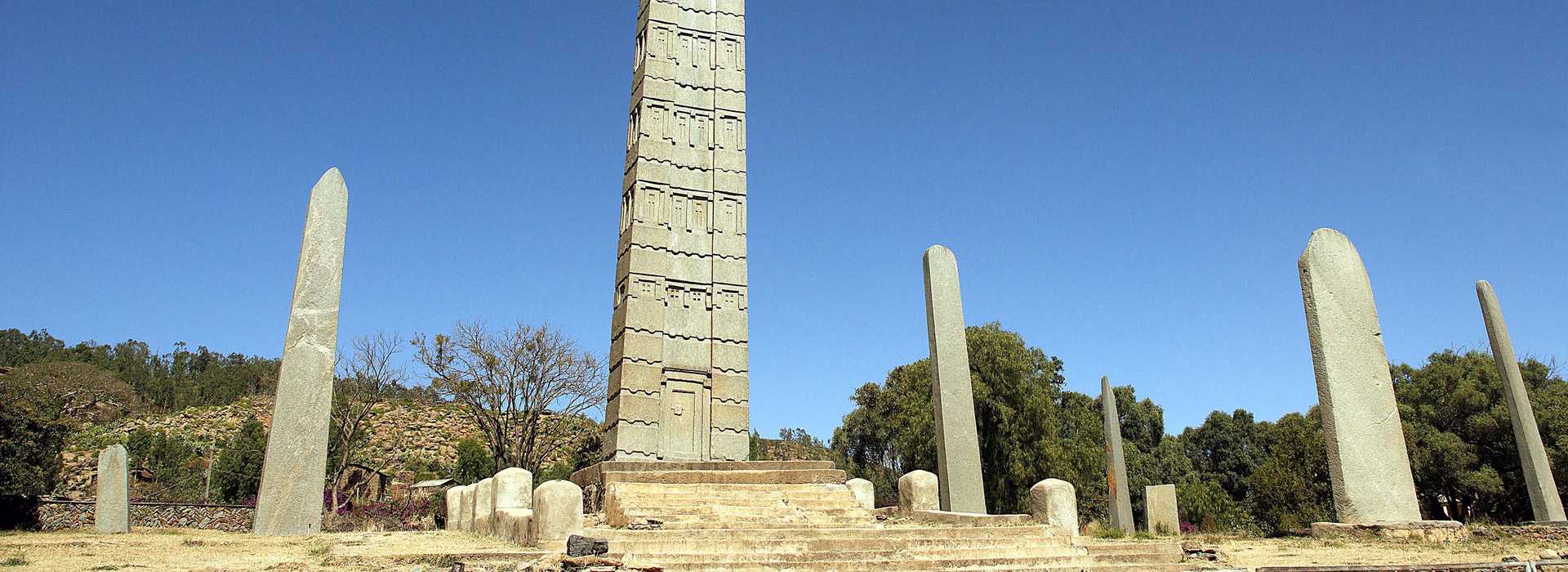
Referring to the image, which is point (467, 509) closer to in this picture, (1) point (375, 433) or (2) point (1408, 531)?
(2) point (1408, 531)

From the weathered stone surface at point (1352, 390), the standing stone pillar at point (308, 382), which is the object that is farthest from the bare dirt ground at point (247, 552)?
the weathered stone surface at point (1352, 390)

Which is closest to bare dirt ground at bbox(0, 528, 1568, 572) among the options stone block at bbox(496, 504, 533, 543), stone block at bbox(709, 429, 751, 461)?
stone block at bbox(496, 504, 533, 543)

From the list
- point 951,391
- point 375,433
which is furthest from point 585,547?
point 375,433

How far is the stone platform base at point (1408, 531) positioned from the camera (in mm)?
9938

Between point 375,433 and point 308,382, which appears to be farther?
point 375,433

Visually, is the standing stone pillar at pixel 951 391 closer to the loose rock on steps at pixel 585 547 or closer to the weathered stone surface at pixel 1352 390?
the weathered stone surface at pixel 1352 390

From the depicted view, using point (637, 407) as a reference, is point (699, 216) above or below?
above

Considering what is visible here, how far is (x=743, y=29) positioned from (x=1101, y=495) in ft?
69.5

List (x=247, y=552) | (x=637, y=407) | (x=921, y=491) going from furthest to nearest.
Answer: (x=637, y=407)
(x=921, y=491)
(x=247, y=552)

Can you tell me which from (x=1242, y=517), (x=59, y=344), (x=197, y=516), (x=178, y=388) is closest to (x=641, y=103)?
(x=197, y=516)

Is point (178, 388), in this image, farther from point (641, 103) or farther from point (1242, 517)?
point (1242, 517)

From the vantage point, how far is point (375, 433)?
4384 centimetres

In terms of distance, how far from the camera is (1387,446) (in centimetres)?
1062

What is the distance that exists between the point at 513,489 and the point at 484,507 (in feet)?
4.24
